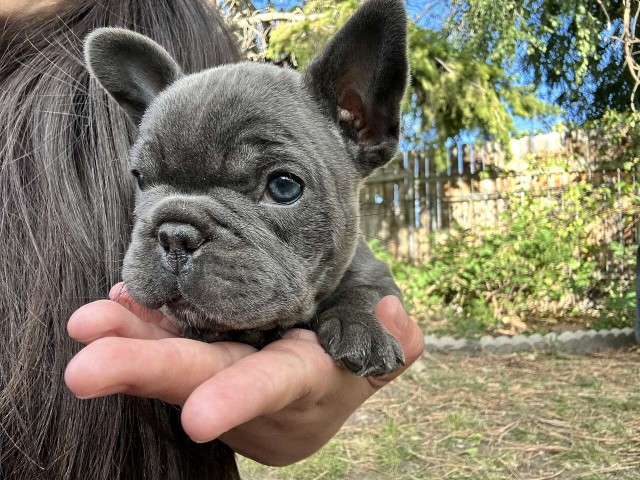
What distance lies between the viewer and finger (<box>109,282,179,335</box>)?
1559 mm

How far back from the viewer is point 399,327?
175 cm

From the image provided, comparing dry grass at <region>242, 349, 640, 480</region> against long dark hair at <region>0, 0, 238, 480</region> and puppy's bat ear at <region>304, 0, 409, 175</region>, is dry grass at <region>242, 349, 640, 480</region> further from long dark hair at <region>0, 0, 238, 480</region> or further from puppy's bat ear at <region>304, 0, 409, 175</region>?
puppy's bat ear at <region>304, 0, 409, 175</region>

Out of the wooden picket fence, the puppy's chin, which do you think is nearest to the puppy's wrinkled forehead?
the puppy's chin

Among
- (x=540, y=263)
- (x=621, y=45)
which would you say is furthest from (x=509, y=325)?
(x=621, y=45)

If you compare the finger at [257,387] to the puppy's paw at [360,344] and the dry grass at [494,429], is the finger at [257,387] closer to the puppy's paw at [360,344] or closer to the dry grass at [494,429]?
the puppy's paw at [360,344]

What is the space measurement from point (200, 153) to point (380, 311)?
0.73 m

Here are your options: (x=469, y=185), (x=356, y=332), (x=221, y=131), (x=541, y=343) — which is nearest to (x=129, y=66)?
(x=221, y=131)

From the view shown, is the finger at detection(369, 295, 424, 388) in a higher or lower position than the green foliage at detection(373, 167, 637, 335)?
higher

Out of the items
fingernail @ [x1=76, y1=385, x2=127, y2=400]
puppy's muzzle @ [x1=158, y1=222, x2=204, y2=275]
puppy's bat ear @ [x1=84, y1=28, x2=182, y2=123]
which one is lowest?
fingernail @ [x1=76, y1=385, x2=127, y2=400]

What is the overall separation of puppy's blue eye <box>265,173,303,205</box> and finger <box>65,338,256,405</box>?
1.46 feet

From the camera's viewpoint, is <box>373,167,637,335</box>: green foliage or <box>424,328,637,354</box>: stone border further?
<box>373,167,637,335</box>: green foliage

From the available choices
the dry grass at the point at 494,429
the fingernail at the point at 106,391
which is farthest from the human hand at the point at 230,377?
the dry grass at the point at 494,429

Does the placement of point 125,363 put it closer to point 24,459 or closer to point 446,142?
point 24,459

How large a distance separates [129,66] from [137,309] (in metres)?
0.76
